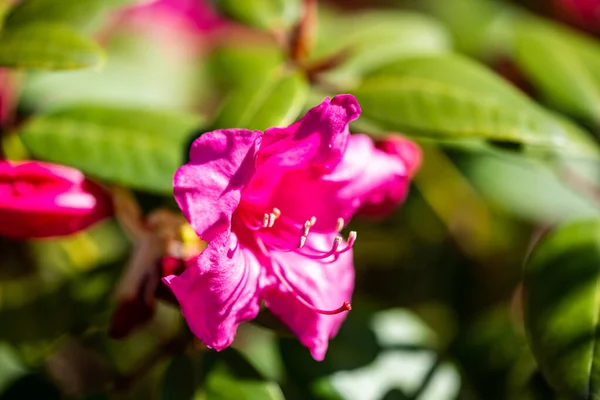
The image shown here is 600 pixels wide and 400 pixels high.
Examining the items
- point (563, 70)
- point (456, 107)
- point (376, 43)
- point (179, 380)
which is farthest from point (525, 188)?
point (179, 380)

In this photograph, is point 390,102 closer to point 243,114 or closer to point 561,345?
point 243,114

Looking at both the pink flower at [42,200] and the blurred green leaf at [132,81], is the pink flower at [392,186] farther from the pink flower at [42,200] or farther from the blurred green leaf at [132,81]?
the blurred green leaf at [132,81]

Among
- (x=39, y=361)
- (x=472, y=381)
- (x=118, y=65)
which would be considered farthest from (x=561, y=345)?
(x=118, y=65)

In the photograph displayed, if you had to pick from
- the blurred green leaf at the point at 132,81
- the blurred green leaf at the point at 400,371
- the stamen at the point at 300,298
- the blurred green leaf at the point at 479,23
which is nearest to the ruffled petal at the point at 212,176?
the stamen at the point at 300,298

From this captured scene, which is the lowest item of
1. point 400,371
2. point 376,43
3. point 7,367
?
point 7,367

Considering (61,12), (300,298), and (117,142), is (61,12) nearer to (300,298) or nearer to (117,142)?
(117,142)
